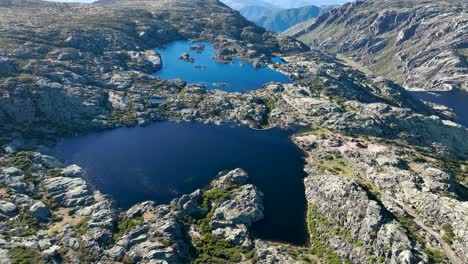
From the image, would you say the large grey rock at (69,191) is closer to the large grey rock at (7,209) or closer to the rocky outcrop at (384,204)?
the large grey rock at (7,209)

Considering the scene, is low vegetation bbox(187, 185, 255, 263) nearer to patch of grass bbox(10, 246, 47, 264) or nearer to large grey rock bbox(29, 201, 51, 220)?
patch of grass bbox(10, 246, 47, 264)

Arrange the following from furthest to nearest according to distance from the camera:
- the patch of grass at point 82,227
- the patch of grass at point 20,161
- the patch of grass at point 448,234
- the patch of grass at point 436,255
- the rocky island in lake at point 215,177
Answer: the patch of grass at point 20,161
the patch of grass at point 82,227
the rocky island in lake at point 215,177
the patch of grass at point 448,234
the patch of grass at point 436,255

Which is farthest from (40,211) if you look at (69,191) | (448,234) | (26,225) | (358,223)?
(448,234)

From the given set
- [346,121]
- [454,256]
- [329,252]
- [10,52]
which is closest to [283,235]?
[329,252]

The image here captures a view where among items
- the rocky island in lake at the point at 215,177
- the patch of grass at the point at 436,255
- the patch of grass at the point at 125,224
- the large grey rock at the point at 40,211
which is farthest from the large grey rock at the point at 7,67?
the patch of grass at the point at 436,255

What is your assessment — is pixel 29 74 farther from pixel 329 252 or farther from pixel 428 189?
pixel 428 189

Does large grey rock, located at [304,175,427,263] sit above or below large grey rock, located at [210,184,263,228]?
above

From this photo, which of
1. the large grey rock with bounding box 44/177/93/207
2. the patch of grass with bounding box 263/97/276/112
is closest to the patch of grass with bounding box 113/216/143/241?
the large grey rock with bounding box 44/177/93/207

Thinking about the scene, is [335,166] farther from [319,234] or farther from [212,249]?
[212,249]
